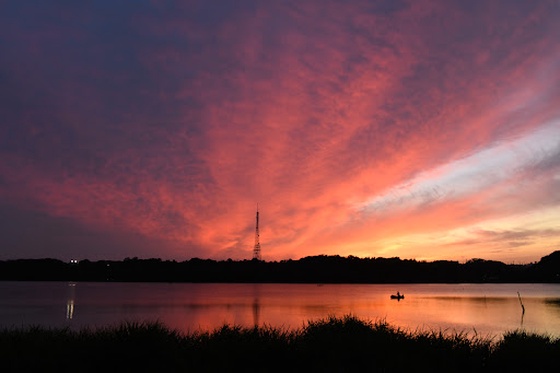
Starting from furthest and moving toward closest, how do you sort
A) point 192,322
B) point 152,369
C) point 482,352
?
point 192,322 < point 482,352 < point 152,369

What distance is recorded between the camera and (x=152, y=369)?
1477 cm

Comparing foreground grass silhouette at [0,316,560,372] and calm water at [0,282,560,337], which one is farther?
calm water at [0,282,560,337]

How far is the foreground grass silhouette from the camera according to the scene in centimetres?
1525

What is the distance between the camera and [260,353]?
16.4m

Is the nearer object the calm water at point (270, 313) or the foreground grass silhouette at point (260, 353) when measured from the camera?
the foreground grass silhouette at point (260, 353)

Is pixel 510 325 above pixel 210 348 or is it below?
below

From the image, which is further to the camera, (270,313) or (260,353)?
(270,313)

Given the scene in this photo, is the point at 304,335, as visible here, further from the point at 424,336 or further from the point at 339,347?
the point at 424,336

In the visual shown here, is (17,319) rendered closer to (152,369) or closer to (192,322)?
(192,322)

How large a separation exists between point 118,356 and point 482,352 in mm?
13004

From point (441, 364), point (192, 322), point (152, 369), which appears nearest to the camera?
point (152, 369)

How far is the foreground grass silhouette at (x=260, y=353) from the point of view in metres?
15.2

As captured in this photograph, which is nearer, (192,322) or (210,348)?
(210,348)

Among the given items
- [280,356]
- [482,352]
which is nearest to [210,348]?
[280,356]
